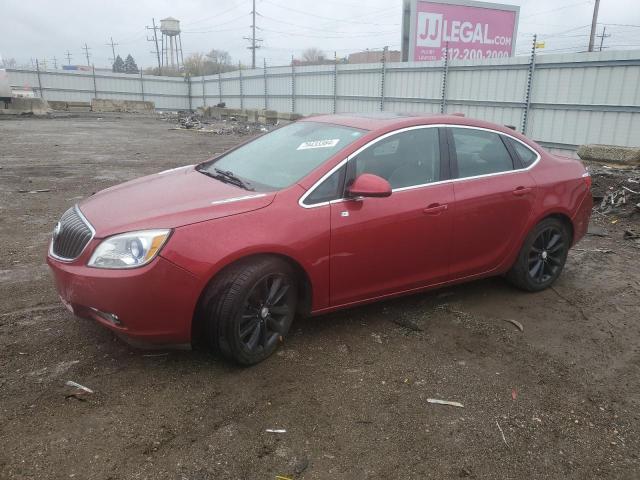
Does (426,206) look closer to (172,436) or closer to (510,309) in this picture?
(510,309)

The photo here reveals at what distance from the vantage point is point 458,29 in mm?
22406

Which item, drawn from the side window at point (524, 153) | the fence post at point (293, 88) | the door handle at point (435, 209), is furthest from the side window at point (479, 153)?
the fence post at point (293, 88)

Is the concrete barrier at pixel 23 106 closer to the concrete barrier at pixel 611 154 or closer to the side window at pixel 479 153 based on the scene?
the concrete barrier at pixel 611 154

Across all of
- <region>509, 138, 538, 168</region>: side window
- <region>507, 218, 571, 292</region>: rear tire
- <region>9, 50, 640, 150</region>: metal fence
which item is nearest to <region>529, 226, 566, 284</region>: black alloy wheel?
<region>507, 218, 571, 292</region>: rear tire

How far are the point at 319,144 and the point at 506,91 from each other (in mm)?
11952

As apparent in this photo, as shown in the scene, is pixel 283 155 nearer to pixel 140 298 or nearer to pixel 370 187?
pixel 370 187

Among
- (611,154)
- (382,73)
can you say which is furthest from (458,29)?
(611,154)

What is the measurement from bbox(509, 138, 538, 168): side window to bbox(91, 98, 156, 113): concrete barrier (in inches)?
1494

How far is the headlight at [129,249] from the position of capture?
2.92 metres

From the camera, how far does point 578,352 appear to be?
3.72 meters

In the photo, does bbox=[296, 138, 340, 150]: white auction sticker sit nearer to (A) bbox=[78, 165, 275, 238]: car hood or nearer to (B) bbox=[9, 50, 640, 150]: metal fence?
(A) bbox=[78, 165, 275, 238]: car hood

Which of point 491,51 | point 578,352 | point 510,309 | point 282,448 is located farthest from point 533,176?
point 491,51

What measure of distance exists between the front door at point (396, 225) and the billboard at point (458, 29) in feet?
61.4

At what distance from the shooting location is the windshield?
3.66 metres
